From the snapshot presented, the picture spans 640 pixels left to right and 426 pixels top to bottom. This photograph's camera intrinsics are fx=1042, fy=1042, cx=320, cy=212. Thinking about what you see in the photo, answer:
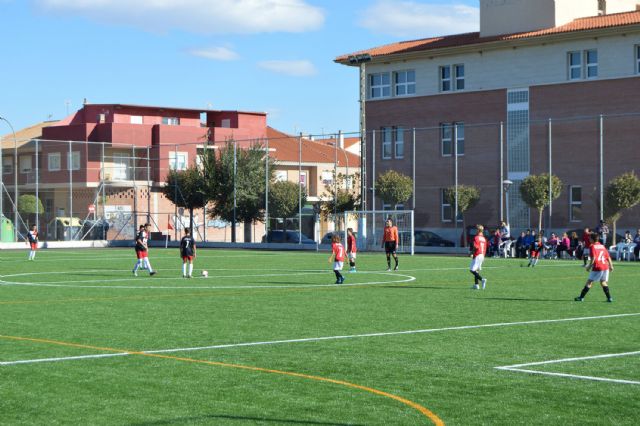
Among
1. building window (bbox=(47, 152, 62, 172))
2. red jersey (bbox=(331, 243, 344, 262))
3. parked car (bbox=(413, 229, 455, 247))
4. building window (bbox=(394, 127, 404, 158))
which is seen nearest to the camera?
red jersey (bbox=(331, 243, 344, 262))

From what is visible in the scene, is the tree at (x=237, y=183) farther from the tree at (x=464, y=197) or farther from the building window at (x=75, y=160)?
the tree at (x=464, y=197)

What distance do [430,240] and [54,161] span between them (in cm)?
2917

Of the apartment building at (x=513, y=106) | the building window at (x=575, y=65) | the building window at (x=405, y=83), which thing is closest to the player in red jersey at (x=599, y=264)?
the apartment building at (x=513, y=106)

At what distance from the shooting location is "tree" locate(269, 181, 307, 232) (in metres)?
66.1

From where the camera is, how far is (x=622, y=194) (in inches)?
2046

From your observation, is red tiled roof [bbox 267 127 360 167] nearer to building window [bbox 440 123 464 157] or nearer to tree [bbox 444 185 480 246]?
building window [bbox 440 123 464 157]

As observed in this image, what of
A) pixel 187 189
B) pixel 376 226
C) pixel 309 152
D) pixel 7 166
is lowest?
pixel 376 226

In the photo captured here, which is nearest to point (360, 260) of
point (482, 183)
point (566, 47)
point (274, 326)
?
point (482, 183)

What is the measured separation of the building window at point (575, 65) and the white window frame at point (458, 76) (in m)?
7.93

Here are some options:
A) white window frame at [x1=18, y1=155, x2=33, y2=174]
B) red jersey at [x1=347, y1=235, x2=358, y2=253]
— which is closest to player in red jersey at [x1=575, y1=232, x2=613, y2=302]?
red jersey at [x1=347, y1=235, x2=358, y2=253]

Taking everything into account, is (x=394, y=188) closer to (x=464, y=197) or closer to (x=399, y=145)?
(x=464, y=197)

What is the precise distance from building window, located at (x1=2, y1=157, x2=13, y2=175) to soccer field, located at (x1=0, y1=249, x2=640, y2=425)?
51084mm

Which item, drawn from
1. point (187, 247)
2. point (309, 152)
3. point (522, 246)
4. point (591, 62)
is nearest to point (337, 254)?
point (187, 247)

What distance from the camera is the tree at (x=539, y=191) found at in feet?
179
